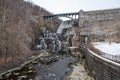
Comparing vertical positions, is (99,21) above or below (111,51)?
above

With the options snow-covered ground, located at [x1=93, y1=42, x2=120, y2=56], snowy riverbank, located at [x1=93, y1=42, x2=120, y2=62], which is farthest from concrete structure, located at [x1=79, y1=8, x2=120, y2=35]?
snowy riverbank, located at [x1=93, y1=42, x2=120, y2=62]

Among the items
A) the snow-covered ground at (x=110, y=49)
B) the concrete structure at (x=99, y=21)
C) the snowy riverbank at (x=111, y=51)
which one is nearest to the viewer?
the snowy riverbank at (x=111, y=51)

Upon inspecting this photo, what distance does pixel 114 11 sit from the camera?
204 ft

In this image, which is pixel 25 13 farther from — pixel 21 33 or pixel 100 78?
pixel 100 78

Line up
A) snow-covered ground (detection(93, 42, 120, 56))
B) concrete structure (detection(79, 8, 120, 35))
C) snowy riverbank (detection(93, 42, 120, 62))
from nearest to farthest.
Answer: snowy riverbank (detection(93, 42, 120, 62)), snow-covered ground (detection(93, 42, 120, 56)), concrete structure (detection(79, 8, 120, 35))

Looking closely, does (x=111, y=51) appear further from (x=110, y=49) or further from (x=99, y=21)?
(x=99, y=21)

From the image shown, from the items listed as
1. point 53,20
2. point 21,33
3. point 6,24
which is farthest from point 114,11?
point 6,24

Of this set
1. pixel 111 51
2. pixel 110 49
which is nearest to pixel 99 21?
pixel 110 49

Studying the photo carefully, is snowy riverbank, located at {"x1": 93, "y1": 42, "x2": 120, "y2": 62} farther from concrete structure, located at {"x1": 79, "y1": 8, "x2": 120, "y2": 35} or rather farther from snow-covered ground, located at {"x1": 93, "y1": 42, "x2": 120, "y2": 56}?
concrete structure, located at {"x1": 79, "y1": 8, "x2": 120, "y2": 35}

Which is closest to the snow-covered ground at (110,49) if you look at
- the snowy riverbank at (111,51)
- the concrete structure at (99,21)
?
the snowy riverbank at (111,51)

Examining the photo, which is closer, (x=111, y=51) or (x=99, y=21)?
(x=111, y=51)

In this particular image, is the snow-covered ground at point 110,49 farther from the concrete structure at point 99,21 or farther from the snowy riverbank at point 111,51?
the concrete structure at point 99,21

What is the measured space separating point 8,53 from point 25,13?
74.4 ft

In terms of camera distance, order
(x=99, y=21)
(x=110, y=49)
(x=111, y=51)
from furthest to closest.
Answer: (x=99, y=21) → (x=110, y=49) → (x=111, y=51)
